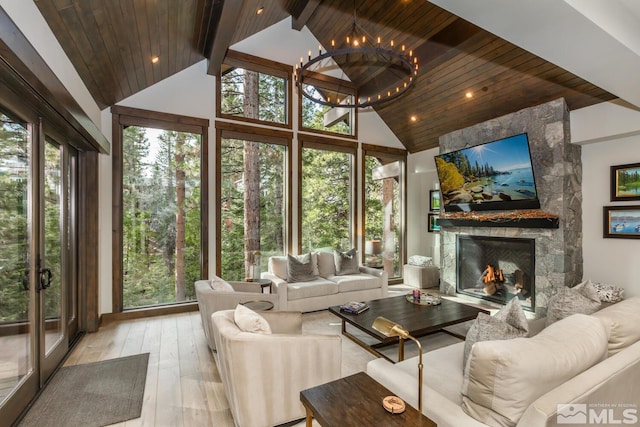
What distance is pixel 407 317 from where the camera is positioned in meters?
3.38

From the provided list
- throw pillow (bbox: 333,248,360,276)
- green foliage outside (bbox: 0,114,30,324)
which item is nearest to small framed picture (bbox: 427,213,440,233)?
throw pillow (bbox: 333,248,360,276)

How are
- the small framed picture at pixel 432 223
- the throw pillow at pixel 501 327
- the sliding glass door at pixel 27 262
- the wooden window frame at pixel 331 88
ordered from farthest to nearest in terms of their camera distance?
the small framed picture at pixel 432 223 < the wooden window frame at pixel 331 88 < the sliding glass door at pixel 27 262 < the throw pillow at pixel 501 327

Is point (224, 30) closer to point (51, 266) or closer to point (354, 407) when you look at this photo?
point (51, 266)

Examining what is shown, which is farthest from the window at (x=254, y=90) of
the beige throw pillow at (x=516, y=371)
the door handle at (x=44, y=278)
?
the beige throw pillow at (x=516, y=371)

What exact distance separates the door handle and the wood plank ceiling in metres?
2.06


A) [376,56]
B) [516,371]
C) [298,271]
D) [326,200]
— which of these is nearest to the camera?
[516,371]

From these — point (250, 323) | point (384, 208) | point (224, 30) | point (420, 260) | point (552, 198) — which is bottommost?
point (420, 260)

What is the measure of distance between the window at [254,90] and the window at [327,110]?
1.34ft

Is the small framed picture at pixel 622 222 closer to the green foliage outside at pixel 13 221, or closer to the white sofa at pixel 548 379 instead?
the white sofa at pixel 548 379

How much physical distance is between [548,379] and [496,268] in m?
4.43

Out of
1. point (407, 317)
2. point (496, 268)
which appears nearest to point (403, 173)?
point (496, 268)

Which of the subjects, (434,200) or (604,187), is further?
(434,200)

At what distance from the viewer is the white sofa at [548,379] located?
4.38ft

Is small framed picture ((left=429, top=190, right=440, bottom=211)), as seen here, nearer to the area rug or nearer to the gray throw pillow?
the gray throw pillow
